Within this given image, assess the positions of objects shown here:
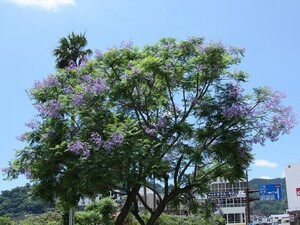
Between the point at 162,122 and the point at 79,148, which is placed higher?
the point at 162,122

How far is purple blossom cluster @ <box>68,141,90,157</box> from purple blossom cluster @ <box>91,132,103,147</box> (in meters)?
0.34

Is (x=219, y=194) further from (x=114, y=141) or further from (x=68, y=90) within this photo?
(x=114, y=141)

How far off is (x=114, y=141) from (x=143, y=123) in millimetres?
2560

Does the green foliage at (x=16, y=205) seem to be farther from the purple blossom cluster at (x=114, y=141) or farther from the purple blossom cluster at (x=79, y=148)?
the purple blossom cluster at (x=114, y=141)

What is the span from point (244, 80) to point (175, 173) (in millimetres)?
4259

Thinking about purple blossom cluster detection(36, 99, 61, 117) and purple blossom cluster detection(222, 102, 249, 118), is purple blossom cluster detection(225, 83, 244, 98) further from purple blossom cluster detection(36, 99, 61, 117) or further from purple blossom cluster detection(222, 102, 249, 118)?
purple blossom cluster detection(36, 99, 61, 117)

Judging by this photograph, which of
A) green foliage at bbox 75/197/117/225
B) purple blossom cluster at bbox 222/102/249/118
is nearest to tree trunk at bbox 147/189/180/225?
purple blossom cluster at bbox 222/102/249/118

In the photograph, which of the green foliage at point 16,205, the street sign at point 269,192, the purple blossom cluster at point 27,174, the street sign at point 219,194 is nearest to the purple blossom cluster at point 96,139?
the purple blossom cluster at point 27,174

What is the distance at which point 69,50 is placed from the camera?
25141 mm

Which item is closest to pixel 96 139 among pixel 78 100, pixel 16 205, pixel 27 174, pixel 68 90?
pixel 78 100

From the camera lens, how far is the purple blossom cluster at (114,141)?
46.4 feet

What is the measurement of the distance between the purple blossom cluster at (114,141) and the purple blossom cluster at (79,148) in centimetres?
67

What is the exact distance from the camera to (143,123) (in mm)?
16547

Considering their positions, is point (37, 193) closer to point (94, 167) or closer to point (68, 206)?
point (68, 206)
